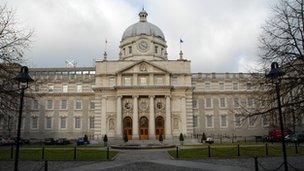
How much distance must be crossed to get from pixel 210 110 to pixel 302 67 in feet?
178

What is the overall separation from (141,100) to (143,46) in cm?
1506

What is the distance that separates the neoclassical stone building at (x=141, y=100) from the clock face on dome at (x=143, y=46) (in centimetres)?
23

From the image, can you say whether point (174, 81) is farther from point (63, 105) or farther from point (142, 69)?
point (63, 105)

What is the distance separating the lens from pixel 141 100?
2756 inches

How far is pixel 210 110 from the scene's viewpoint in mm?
76562

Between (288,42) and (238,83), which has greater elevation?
(238,83)

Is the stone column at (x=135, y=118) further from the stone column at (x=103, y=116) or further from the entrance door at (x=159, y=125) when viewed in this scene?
the stone column at (x=103, y=116)

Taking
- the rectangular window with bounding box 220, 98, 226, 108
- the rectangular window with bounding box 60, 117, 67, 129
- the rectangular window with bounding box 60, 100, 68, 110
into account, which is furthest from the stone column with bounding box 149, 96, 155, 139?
the rectangular window with bounding box 60, 100, 68, 110

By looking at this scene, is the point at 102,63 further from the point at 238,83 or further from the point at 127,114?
the point at 238,83

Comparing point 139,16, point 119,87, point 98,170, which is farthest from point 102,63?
point 98,170

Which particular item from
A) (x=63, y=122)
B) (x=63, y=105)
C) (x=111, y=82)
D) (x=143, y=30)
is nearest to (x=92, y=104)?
(x=63, y=105)

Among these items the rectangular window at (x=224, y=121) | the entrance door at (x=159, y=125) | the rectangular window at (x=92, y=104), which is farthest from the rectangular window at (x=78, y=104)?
the rectangular window at (x=224, y=121)

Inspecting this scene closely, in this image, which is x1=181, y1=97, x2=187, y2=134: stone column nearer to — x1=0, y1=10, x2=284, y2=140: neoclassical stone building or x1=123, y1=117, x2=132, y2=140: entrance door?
x1=0, y1=10, x2=284, y2=140: neoclassical stone building

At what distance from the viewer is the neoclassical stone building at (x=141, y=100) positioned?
227 feet
